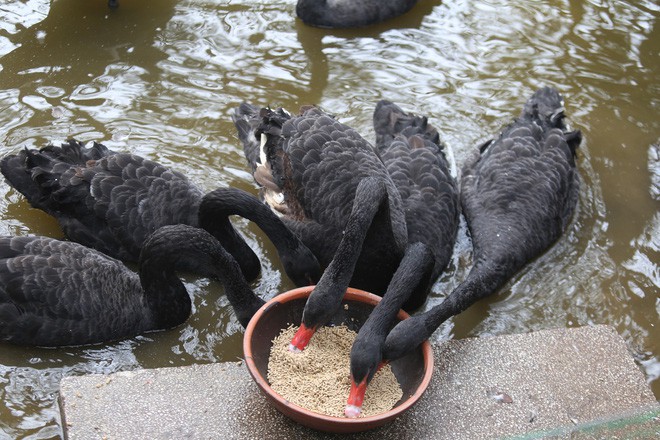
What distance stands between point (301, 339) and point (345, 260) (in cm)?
48

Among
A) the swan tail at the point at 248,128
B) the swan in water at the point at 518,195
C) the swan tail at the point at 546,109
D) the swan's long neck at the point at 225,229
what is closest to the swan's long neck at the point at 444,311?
the swan in water at the point at 518,195

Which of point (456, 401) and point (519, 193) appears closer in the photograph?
point (456, 401)

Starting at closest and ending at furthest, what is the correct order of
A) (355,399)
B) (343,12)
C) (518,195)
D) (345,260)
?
1. (355,399)
2. (345,260)
3. (518,195)
4. (343,12)

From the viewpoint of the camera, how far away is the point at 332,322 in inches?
175

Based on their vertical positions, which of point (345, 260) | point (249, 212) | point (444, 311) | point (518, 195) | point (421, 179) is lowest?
point (518, 195)

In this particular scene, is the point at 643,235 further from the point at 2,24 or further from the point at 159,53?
the point at 2,24

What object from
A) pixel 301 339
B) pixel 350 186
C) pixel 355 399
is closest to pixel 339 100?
pixel 350 186

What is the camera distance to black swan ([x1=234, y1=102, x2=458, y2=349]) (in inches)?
195

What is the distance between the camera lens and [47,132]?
6387 mm

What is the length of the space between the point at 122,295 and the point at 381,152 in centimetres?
227

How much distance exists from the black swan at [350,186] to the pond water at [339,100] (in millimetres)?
331

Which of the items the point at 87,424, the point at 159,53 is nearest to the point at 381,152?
the point at 159,53

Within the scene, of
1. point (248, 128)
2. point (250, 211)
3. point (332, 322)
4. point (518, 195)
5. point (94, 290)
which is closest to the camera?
point (332, 322)

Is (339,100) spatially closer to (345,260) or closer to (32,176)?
(32,176)
